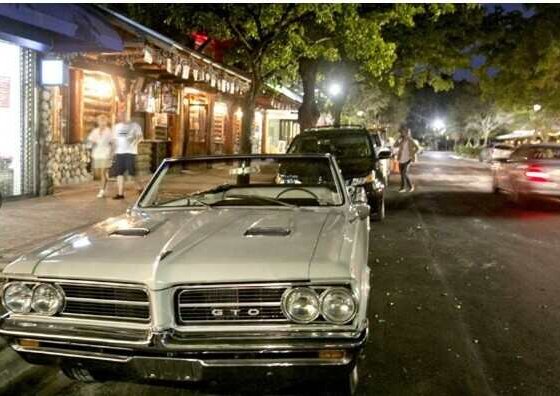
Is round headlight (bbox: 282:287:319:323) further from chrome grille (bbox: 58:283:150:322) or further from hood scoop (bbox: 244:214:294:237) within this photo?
chrome grille (bbox: 58:283:150:322)

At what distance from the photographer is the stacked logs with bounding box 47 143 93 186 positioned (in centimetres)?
1520

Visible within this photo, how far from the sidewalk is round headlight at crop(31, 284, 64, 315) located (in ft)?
12.1

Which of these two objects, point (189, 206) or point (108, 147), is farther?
A: point (108, 147)

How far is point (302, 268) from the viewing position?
11.1 feet

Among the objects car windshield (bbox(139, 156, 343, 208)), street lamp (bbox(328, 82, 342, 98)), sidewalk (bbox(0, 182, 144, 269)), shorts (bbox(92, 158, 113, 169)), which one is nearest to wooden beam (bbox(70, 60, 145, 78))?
sidewalk (bbox(0, 182, 144, 269))

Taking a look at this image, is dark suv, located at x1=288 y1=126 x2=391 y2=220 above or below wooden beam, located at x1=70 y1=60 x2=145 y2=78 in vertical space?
below

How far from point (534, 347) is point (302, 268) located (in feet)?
9.01

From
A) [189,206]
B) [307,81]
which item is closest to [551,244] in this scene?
[189,206]

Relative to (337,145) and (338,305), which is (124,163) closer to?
(337,145)

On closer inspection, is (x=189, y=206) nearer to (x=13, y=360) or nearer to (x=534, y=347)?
(x=13, y=360)

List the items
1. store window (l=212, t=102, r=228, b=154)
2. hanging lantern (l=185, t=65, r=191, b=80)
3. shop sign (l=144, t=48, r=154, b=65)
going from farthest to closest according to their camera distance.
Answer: store window (l=212, t=102, r=228, b=154) < hanging lantern (l=185, t=65, r=191, b=80) < shop sign (l=144, t=48, r=154, b=65)

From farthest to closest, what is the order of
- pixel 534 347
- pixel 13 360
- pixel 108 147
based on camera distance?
pixel 108 147 → pixel 534 347 → pixel 13 360

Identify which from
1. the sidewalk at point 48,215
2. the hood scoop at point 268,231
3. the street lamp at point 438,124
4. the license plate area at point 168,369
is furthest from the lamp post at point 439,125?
the license plate area at point 168,369

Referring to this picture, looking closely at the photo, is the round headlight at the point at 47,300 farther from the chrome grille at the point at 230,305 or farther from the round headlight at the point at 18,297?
the chrome grille at the point at 230,305
